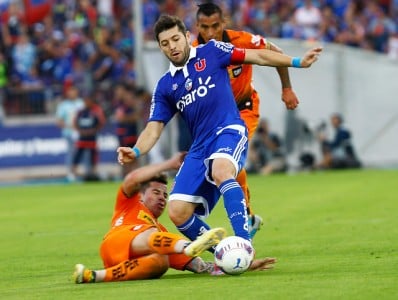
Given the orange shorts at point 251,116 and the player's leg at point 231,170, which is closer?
the player's leg at point 231,170

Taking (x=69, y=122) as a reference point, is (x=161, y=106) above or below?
above

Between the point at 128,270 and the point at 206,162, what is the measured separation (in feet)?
3.85

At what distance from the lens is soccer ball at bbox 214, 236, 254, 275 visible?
8.89 metres


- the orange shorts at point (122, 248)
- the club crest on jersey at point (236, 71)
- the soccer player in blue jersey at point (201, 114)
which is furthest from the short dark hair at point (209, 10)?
the orange shorts at point (122, 248)

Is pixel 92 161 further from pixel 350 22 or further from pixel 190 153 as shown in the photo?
pixel 190 153

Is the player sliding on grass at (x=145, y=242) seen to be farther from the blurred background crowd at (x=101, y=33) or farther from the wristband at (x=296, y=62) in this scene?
the blurred background crowd at (x=101, y=33)

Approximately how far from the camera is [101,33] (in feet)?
102

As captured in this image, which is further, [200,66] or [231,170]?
[200,66]

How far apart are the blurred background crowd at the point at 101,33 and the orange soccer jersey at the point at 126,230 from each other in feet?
60.4

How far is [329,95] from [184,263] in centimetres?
1811

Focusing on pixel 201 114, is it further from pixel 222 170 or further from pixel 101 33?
pixel 101 33

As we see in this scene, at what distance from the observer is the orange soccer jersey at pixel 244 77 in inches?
436

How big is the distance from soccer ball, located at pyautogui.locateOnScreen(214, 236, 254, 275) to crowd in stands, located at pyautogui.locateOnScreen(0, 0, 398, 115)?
66.0 ft

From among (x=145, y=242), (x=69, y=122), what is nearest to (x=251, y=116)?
(x=145, y=242)
